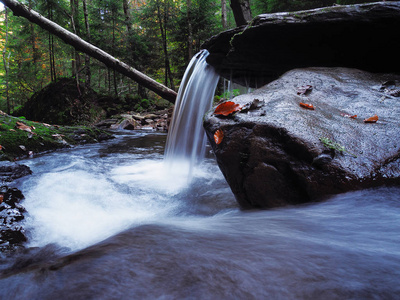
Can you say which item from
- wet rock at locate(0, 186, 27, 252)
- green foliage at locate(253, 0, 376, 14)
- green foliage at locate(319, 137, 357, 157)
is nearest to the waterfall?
wet rock at locate(0, 186, 27, 252)

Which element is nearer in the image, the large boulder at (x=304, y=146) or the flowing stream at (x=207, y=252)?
the flowing stream at (x=207, y=252)

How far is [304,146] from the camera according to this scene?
71.9 inches

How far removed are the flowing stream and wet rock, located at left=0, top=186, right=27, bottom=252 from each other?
0.10 metres

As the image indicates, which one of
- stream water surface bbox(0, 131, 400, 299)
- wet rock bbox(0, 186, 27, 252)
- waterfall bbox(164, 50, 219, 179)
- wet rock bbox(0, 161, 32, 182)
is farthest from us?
waterfall bbox(164, 50, 219, 179)

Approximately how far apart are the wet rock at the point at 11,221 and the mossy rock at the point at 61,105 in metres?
11.1

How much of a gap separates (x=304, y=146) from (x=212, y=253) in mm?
1248

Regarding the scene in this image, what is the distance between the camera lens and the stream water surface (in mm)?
760

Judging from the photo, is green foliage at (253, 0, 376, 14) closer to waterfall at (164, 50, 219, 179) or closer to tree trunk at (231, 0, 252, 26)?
tree trunk at (231, 0, 252, 26)

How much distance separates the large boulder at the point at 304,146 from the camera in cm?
174

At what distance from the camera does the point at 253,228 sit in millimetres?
1546

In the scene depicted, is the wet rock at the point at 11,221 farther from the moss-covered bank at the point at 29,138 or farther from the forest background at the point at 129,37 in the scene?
the forest background at the point at 129,37

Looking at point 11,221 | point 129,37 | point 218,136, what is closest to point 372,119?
point 218,136

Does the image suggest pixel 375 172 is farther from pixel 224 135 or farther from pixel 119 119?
pixel 119 119

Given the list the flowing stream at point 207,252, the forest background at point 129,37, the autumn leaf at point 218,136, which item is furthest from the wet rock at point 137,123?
the autumn leaf at point 218,136
